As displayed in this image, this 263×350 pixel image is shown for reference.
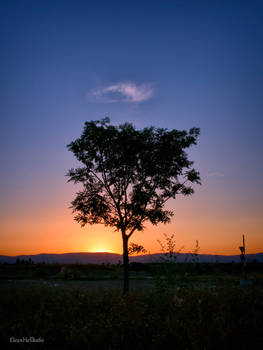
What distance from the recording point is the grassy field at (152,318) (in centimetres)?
443

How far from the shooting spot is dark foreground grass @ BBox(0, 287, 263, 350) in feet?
14.5

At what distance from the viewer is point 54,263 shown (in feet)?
137

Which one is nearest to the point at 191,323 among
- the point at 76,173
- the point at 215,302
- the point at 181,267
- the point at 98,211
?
the point at 215,302

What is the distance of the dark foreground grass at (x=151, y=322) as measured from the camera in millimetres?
4410

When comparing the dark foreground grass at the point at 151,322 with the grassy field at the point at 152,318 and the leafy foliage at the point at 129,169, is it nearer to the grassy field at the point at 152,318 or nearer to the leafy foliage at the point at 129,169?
the grassy field at the point at 152,318

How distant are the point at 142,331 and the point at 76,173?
577 inches

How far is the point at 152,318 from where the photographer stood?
5203 millimetres

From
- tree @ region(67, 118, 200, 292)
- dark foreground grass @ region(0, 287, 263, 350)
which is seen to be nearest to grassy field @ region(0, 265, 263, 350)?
dark foreground grass @ region(0, 287, 263, 350)

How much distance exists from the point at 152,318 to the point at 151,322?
205mm

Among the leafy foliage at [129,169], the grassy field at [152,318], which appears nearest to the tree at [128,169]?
the leafy foliage at [129,169]

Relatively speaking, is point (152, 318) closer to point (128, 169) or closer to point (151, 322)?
point (151, 322)

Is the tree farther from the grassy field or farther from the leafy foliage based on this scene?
the grassy field

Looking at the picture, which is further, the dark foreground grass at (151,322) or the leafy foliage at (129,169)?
the leafy foliage at (129,169)

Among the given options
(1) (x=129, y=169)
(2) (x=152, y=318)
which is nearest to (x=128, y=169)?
(1) (x=129, y=169)
